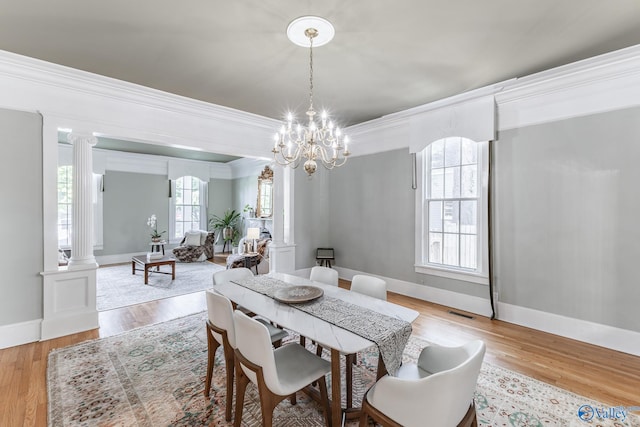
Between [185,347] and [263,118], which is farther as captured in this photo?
[263,118]

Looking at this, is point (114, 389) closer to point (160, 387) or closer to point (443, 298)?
point (160, 387)

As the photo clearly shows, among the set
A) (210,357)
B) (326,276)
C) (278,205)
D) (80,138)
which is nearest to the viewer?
(210,357)

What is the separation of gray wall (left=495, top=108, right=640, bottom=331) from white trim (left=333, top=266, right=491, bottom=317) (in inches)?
12.0

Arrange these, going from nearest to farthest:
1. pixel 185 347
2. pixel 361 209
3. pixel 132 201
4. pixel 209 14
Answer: pixel 209 14
pixel 185 347
pixel 361 209
pixel 132 201

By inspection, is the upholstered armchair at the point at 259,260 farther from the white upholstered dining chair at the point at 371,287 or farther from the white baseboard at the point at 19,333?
the white upholstered dining chair at the point at 371,287

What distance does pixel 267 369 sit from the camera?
5.01 feet

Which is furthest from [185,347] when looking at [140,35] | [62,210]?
[62,210]

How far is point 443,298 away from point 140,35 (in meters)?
4.60

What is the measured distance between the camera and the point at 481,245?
12.2ft

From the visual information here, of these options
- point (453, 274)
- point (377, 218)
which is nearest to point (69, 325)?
point (377, 218)

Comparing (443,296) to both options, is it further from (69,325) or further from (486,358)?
(69,325)

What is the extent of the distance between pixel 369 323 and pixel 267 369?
0.66 meters

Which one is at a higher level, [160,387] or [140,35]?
[140,35]

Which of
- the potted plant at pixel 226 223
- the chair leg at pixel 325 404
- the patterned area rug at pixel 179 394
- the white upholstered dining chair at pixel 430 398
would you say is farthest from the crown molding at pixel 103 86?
the potted plant at pixel 226 223
